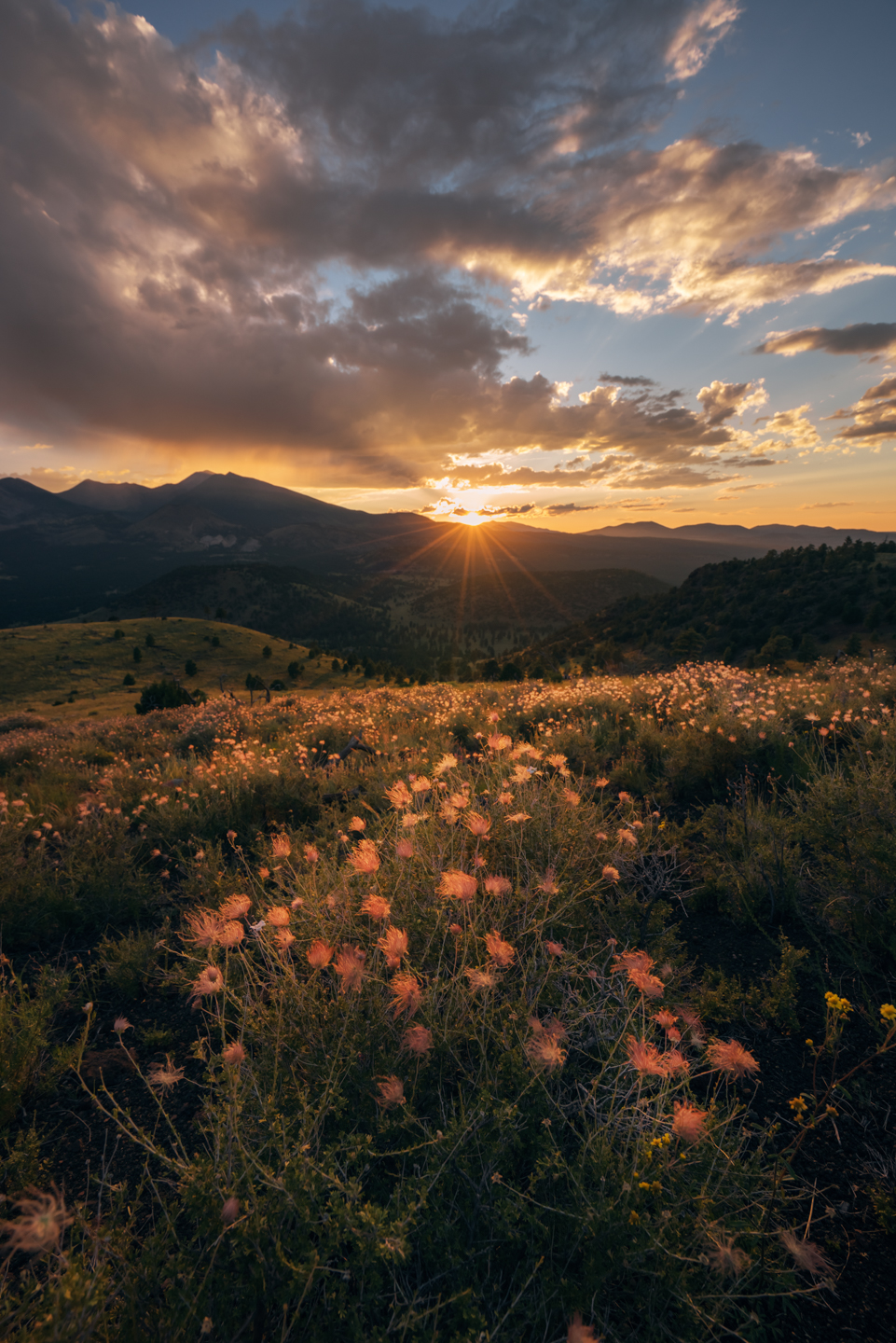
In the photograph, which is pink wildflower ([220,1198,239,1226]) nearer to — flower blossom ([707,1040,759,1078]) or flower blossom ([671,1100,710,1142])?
flower blossom ([671,1100,710,1142])

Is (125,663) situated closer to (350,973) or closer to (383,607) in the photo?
(350,973)

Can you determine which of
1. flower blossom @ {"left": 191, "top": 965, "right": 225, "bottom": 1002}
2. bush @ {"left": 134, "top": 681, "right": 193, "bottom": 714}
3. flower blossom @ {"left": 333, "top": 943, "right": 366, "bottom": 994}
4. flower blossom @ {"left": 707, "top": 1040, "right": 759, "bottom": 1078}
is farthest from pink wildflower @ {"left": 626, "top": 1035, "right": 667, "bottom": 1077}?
bush @ {"left": 134, "top": 681, "right": 193, "bottom": 714}

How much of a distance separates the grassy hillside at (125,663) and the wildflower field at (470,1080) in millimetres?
25132

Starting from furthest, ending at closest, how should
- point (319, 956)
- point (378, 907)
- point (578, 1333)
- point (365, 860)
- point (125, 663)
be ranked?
1. point (125, 663)
2. point (365, 860)
3. point (378, 907)
4. point (319, 956)
5. point (578, 1333)

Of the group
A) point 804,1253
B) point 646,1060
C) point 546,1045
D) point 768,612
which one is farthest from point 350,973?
point 768,612

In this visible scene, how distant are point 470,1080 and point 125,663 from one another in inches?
1739

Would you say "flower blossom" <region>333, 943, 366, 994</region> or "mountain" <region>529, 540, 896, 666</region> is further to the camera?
"mountain" <region>529, 540, 896, 666</region>

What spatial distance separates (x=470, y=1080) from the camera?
1.89 meters

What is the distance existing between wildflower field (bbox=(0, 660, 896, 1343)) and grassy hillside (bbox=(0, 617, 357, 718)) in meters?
25.1

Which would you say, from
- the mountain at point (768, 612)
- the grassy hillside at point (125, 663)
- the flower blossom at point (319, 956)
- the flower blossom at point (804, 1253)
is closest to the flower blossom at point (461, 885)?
the flower blossom at point (319, 956)

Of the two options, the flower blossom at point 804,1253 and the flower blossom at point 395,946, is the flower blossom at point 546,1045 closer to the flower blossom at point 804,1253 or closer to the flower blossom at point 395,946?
the flower blossom at point 395,946

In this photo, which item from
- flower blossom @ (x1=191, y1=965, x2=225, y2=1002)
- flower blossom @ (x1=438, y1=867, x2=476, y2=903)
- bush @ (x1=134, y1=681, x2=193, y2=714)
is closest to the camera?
flower blossom @ (x1=191, y1=965, x2=225, y2=1002)

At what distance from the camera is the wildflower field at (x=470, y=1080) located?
145 cm

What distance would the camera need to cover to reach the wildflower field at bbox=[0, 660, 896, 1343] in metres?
1.45
